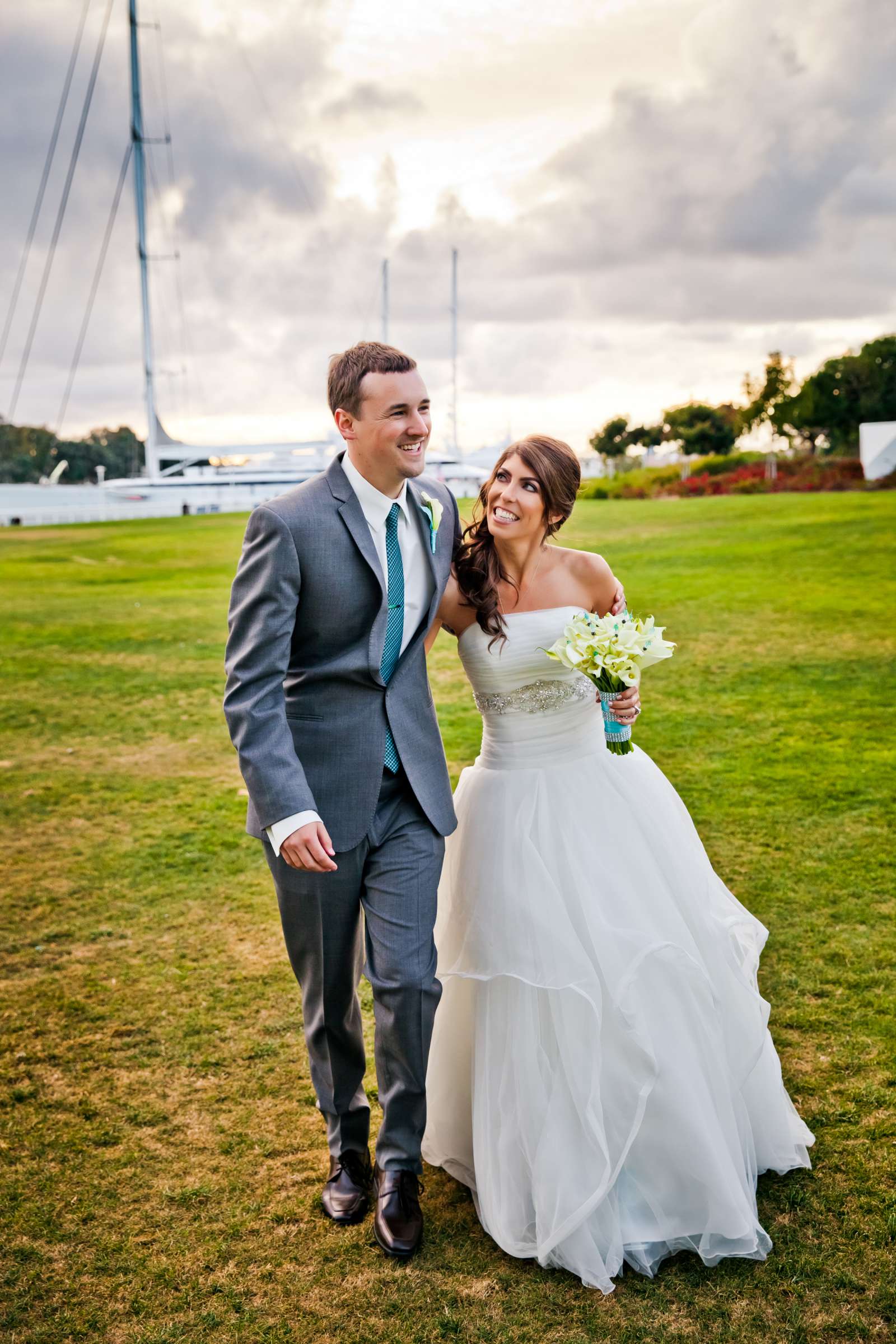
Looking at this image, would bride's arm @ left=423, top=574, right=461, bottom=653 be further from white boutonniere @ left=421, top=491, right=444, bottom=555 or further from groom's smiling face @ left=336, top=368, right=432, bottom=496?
groom's smiling face @ left=336, top=368, right=432, bottom=496

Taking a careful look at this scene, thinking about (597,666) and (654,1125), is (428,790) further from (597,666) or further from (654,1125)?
(654,1125)

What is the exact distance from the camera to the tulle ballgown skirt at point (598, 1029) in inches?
125

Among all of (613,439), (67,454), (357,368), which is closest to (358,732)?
(357,368)

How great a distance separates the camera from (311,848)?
10.2ft

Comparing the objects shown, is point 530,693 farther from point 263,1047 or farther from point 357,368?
point 263,1047

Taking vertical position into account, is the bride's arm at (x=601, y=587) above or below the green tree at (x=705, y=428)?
below

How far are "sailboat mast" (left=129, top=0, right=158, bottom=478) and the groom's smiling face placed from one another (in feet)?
123

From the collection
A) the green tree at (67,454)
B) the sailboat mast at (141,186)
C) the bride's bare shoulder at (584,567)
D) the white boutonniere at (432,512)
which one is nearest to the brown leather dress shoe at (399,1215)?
the white boutonniere at (432,512)

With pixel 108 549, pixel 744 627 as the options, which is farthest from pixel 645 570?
pixel 108 549

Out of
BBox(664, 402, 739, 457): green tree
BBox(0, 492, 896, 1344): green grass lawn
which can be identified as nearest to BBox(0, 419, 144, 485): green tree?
BBox(664, 402, 739, 457): green tree

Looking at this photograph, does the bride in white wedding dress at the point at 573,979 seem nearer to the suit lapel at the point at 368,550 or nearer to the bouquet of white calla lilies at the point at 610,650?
the bouquet of white calla lilies at the point at 610,650

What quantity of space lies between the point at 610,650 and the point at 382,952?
114 cm

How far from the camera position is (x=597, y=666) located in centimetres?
341

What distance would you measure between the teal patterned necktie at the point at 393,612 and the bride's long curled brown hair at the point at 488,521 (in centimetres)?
40
